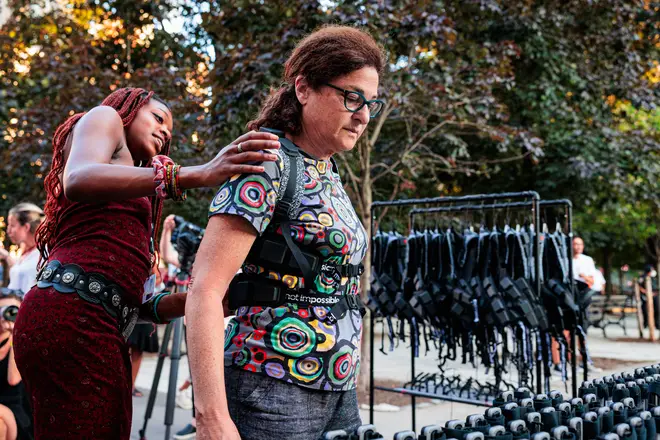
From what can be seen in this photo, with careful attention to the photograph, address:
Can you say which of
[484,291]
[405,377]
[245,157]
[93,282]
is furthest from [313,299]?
[405,377]

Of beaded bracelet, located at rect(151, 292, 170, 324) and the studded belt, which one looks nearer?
the studded belt

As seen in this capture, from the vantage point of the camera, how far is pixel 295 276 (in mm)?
1637

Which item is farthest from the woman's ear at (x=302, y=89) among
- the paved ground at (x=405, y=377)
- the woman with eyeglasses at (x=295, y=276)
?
the paved ground at (x=405, y=377)

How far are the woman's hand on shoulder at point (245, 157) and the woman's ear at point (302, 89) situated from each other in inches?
11.5

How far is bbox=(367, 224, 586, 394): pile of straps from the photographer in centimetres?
486

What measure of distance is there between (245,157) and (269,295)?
36cm

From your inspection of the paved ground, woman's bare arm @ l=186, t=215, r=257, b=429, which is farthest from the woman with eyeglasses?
the paved ground

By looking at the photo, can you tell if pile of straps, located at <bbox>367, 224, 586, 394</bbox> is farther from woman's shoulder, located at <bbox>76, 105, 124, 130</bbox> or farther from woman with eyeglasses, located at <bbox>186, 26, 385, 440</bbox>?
woman's shoulder, located at <bbox>76, 105, 124, 130</bbox>

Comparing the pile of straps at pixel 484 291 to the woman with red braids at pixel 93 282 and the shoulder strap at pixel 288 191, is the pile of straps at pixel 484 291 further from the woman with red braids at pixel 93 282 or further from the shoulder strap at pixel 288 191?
the shoulder strap at pixel 288 191

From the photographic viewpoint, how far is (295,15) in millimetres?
6465

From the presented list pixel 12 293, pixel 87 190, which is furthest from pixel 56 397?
pixel 12 293

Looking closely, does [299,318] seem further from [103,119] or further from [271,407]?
[103,119]

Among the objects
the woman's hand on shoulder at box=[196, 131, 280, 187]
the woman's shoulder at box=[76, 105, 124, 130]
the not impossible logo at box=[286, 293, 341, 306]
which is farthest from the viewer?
the woman's shoulder at box=[76, 105, 124, 130]

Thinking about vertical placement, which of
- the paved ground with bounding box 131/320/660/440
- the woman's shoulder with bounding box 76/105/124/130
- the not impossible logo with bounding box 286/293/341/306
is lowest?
the paved ground with bounding box 131/320/660/440
